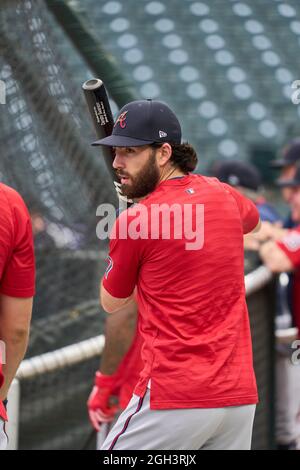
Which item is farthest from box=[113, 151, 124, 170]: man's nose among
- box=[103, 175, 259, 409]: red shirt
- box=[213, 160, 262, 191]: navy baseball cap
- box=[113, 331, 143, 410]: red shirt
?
box=[213, 160, 262, 191]: navy baseball cap

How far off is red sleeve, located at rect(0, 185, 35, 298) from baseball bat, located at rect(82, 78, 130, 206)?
0.34 meters

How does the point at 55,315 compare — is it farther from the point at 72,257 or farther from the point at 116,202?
the point at 116,202


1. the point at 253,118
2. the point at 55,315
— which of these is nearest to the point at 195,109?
the point at 253,118

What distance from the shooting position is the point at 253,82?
29.5 ft

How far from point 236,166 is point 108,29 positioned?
4.78 meters

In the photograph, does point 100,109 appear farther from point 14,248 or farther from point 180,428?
point 180,428

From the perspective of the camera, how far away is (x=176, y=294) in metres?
2.18

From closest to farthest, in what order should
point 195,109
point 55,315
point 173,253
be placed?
1. point 173,253
2. point 55,315
3. point 195,109

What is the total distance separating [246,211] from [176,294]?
1.32 ft

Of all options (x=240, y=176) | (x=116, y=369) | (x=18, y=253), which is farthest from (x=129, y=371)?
(x=240, y=176)

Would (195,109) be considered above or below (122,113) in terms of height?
below

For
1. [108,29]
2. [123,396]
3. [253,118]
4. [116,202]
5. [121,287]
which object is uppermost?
[121,287]

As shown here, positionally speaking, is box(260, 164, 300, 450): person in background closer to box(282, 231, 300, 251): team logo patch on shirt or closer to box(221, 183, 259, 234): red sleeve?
box(282, 231, 300, 251): team logo patch on shirt

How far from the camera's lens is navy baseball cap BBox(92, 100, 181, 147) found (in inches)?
87.0
